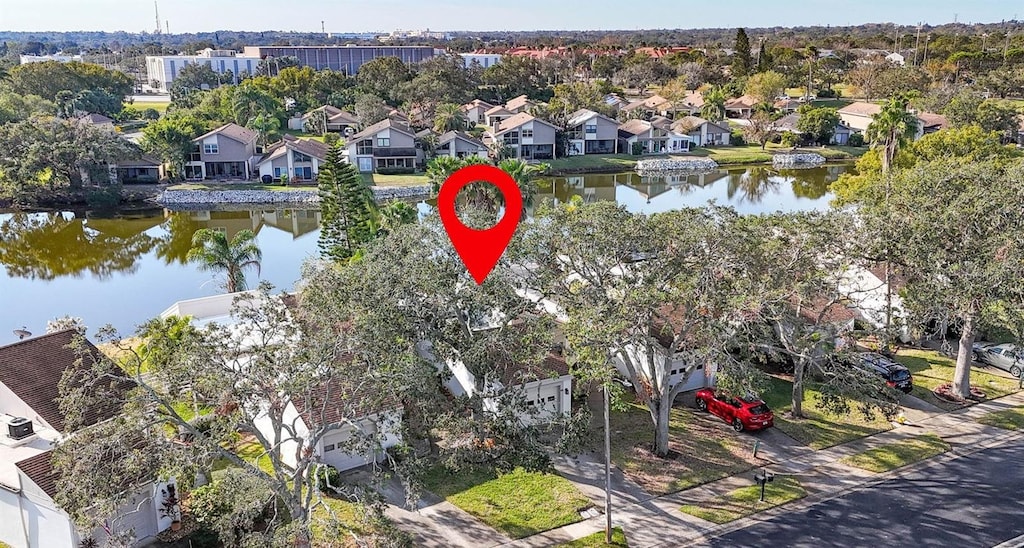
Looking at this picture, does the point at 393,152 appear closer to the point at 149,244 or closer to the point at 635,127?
the point at 149,244

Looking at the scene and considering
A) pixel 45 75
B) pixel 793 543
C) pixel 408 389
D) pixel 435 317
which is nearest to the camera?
pixel 408 389

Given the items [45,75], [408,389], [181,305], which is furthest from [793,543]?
[45,75]

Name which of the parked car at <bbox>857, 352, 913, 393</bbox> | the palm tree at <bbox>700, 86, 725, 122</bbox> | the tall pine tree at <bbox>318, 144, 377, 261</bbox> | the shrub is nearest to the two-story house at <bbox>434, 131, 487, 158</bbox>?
the shrub

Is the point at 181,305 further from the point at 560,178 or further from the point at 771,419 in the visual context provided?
the point at 560,178

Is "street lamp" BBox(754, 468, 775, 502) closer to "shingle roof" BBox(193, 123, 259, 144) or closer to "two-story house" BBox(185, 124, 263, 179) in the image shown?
"two-story house" BBox(185, 124, 263, 179)

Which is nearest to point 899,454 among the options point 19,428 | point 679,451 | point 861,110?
point 679,451

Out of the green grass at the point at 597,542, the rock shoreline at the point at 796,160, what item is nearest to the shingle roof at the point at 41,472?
the green grass at the point at 597,542

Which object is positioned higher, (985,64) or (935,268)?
(985,64)

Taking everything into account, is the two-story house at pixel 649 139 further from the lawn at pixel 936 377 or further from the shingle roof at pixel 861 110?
the lawn at pixel 936 377
